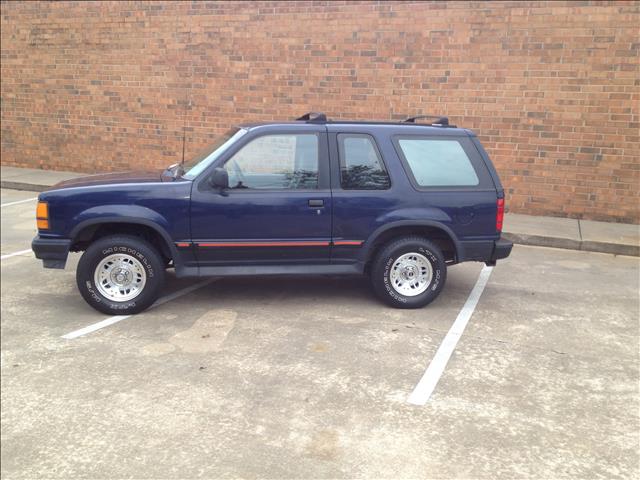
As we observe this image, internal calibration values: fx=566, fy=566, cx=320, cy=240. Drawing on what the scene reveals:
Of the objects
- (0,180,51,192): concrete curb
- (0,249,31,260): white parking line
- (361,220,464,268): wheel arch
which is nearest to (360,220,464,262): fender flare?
(361,220,464,268): wheel arch

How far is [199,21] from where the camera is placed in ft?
35.7

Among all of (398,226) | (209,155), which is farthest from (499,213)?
(209,155)

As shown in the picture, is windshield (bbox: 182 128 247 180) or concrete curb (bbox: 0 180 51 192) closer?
windshield (bbox: 182 128 247 180)

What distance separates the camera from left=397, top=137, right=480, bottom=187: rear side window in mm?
5500

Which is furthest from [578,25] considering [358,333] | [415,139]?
[358,333]

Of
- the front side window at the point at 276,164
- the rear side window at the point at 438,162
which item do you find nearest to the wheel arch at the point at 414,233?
the rear side window at the point at 438,162

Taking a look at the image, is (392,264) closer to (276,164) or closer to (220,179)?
(276,164)

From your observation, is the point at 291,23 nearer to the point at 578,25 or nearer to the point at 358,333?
the point at 578,25

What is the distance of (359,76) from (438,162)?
4.91m

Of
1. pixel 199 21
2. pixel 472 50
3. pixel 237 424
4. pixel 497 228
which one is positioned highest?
pixel 199 21

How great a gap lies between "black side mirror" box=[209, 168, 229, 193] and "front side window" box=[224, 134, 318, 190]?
0.45 feet

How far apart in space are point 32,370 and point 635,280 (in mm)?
6464

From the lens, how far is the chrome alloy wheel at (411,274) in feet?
18.2

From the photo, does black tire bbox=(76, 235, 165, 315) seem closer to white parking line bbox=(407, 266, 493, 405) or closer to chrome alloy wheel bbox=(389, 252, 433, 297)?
chrome alloy wheel bbox=(389, 252, 433, 297)
